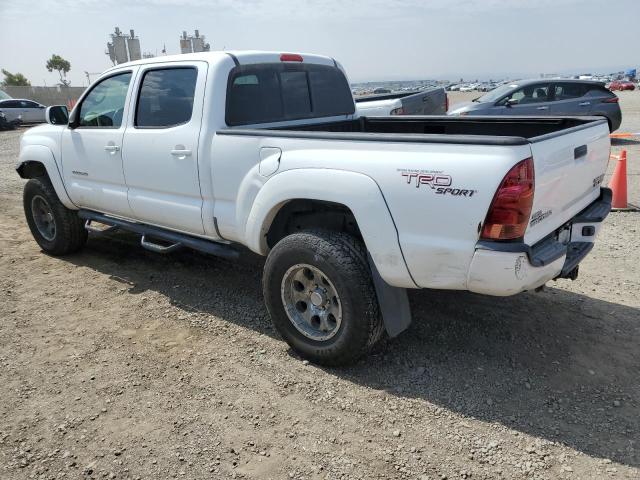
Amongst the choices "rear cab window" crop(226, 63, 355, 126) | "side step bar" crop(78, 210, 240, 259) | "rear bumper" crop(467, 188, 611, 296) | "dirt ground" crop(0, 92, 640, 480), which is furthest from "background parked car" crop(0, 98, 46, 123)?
"rear bumper" crop(467, 188, 611, 296)

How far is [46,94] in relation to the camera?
122 feet

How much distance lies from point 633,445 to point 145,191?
12.4 ft

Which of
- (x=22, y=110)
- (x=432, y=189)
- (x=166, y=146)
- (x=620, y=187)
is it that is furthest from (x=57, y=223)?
(x=22, y=110)

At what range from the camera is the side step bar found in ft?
13.1

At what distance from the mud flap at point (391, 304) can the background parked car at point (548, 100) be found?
366 inches

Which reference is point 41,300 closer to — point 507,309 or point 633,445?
point 507,309

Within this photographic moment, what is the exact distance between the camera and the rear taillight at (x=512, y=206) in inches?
99.0

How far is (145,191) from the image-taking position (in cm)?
436

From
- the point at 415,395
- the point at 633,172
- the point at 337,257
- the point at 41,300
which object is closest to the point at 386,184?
the point at 337,257

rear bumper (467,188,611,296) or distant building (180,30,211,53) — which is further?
distant building (180,30,211,53)

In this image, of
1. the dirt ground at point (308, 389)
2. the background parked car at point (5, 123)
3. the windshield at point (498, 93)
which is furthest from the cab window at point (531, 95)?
the background parked car at point (5, 123)

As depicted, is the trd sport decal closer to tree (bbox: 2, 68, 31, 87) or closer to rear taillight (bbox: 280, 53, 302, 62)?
rear taillight (bbox: 280, 53, 302, 62)

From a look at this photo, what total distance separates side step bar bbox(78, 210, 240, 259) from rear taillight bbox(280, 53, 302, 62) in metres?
1.60

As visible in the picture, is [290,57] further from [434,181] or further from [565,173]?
[565,173]
